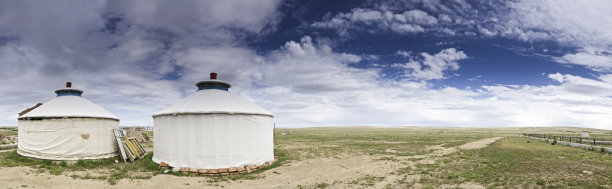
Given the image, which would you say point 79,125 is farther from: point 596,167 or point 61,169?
point 596,167

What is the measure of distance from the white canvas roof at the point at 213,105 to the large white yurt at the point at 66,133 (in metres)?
4.34

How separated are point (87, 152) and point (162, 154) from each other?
5.18 metres

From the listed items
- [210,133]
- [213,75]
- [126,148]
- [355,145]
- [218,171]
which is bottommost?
[355,145]

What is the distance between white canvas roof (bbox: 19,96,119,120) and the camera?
58.0ft

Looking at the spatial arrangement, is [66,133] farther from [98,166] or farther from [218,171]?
[218,171]

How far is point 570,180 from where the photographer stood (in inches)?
458

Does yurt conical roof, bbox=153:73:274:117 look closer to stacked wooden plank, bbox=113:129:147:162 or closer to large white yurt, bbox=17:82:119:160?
stacked wooden plank, bbox=113:129:147:162

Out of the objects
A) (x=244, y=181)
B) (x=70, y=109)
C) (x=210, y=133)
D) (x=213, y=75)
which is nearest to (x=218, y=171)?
(x=210, y=133)

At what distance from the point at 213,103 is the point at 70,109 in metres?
9.61

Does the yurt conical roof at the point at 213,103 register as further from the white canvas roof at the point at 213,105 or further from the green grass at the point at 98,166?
the green grass at the point at 98,166

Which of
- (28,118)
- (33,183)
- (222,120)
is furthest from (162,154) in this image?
(28,118)

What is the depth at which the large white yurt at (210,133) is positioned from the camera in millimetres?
15023

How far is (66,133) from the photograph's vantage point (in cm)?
1736

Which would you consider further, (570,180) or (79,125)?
(79,125)
